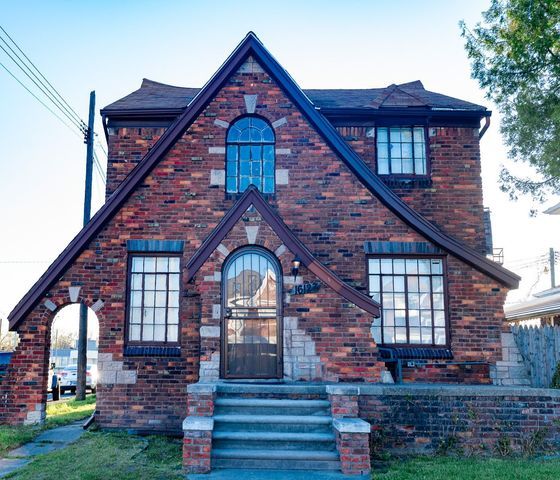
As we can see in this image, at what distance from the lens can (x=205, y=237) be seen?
1117 cm

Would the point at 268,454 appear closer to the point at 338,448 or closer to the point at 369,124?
the point at 338,448

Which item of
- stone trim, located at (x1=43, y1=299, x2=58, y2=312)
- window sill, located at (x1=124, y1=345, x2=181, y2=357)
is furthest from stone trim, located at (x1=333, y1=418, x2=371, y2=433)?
stone trim, located at (x1=43, y1=299, x2=58, y2=312)

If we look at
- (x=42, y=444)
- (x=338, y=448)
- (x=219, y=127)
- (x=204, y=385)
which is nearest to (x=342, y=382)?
(x=338, y=448)

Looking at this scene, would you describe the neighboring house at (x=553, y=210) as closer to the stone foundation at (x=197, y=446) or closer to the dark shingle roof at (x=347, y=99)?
the dark shingle roof at (x=347, y=99)

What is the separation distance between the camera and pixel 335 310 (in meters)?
9.33

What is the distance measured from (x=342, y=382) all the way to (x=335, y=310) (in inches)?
47.6

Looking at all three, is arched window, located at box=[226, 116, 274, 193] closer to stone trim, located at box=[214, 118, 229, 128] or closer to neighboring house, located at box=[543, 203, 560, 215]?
stone trim, located at box=[214, 118, 229, 128]

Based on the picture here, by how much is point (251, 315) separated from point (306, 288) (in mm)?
1179

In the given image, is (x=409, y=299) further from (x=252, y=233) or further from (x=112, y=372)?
(x=112, y=372)

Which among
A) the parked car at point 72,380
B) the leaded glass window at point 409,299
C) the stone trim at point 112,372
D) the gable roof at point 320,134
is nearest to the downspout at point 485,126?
the gable roof at point 320,134

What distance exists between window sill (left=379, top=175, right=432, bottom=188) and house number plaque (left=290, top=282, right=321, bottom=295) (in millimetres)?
3851

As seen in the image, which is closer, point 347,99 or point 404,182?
point 404,182

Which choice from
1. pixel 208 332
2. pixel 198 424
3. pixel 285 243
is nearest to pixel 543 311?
pixel 285 243

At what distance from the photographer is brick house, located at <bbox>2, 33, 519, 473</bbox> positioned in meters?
9.85
